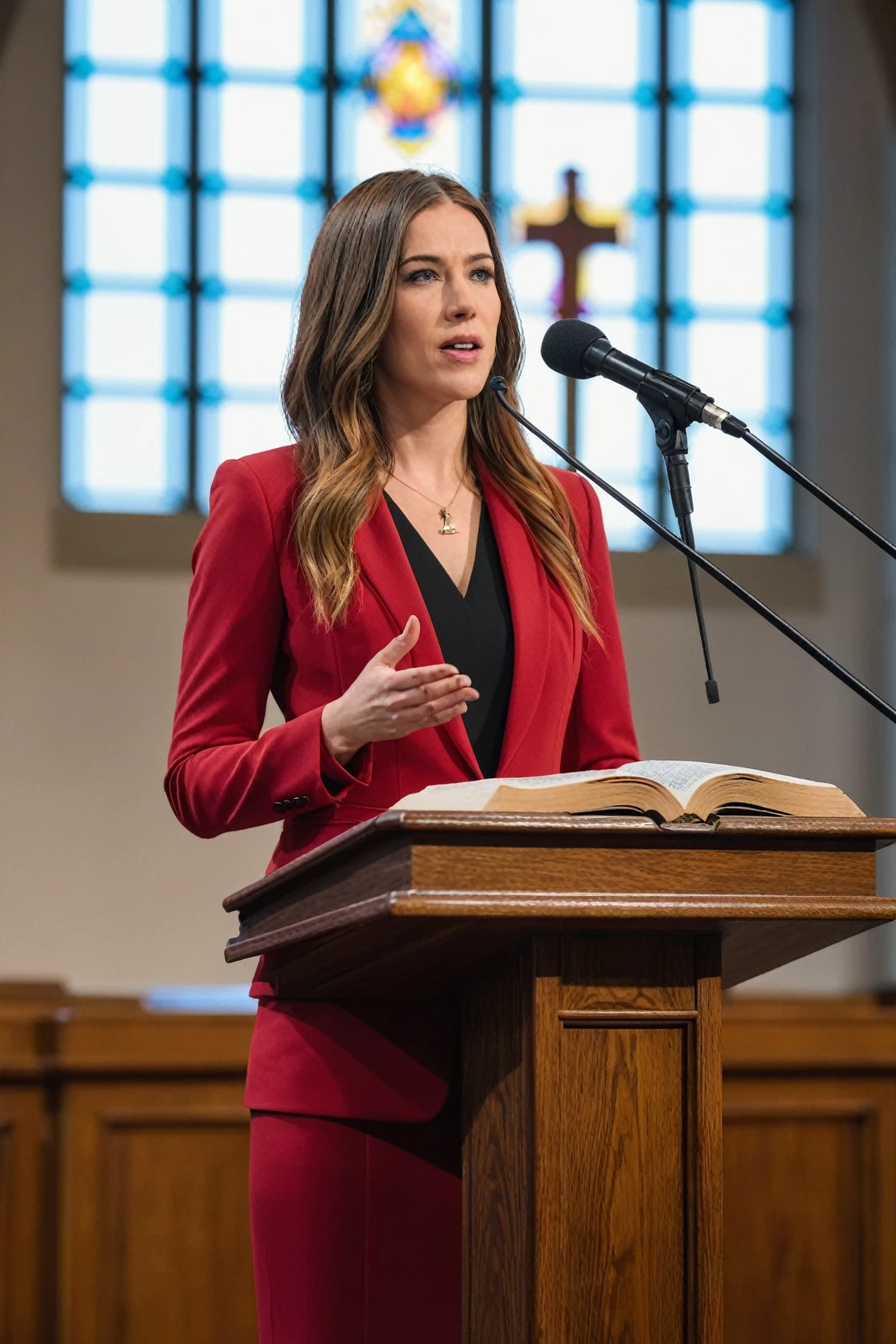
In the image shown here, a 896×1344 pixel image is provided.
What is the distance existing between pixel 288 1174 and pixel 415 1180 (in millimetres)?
127

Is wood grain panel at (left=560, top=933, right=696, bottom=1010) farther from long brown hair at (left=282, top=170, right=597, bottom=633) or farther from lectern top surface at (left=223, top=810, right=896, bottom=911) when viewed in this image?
long brown hair at (left=282, top=170, right=597, bottom=633)

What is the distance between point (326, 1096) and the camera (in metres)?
1.75

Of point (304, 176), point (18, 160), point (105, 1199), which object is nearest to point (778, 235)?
point (304, 176)

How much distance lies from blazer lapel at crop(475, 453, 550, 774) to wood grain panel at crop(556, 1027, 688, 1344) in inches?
19.9

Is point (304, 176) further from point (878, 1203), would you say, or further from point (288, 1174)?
point (288, 1174)

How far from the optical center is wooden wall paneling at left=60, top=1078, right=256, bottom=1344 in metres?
4.53

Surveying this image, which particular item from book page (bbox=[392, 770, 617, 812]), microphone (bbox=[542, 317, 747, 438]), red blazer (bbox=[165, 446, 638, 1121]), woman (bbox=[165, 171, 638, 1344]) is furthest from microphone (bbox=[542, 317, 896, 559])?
book page (bbox=[392, 770, 617, 812])

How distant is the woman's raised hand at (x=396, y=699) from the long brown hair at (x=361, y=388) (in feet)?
1.12

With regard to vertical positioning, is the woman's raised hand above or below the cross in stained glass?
below

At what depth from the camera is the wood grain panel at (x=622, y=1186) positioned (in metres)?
1.41

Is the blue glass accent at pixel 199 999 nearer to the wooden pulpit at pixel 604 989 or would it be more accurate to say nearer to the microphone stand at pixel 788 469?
the microphone stand at pixel 788 469

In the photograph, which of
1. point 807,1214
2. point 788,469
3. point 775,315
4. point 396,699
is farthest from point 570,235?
point 396,699

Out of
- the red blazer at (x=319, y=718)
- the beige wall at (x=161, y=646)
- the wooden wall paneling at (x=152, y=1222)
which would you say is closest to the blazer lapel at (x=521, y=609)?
the red blazer at (x=319, y=718)

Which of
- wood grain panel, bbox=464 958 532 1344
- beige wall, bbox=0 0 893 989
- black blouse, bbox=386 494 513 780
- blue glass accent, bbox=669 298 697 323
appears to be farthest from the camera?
blue glass accent, bbox=669 298 697 323
